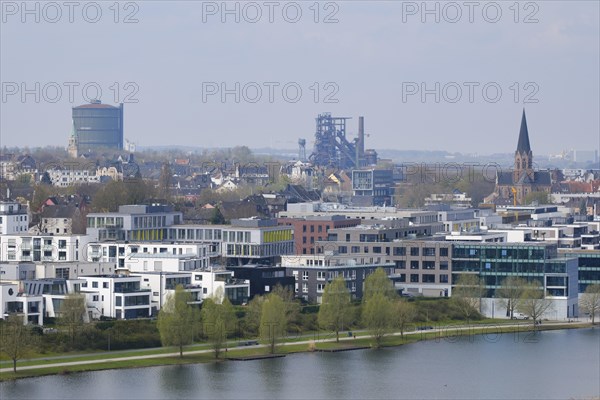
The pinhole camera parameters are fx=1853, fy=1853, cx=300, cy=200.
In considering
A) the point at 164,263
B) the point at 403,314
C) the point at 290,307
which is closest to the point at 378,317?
the point at 403,314

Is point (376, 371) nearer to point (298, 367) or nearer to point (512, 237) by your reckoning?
point (298, 367)

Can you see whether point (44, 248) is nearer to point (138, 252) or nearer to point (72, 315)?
point (138, 252)

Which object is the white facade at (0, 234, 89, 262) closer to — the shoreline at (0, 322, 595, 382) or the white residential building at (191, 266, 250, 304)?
the white residential building at (191, 266, 250, 304)

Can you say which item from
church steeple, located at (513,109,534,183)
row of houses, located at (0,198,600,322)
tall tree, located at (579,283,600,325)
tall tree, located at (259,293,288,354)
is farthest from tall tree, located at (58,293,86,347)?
church steeple, located at (513,109,534,183)

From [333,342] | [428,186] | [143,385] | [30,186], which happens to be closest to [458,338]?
[333,342]

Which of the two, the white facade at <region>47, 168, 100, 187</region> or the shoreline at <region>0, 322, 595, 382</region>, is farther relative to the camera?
the white facade at <region>47, 168, 100, 187</region>

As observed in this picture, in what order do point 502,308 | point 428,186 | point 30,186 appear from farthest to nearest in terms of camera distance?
point 428,186 → point 30,186 → point 502,308

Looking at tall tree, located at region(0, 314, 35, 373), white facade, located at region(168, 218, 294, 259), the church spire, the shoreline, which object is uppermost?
the church spire
